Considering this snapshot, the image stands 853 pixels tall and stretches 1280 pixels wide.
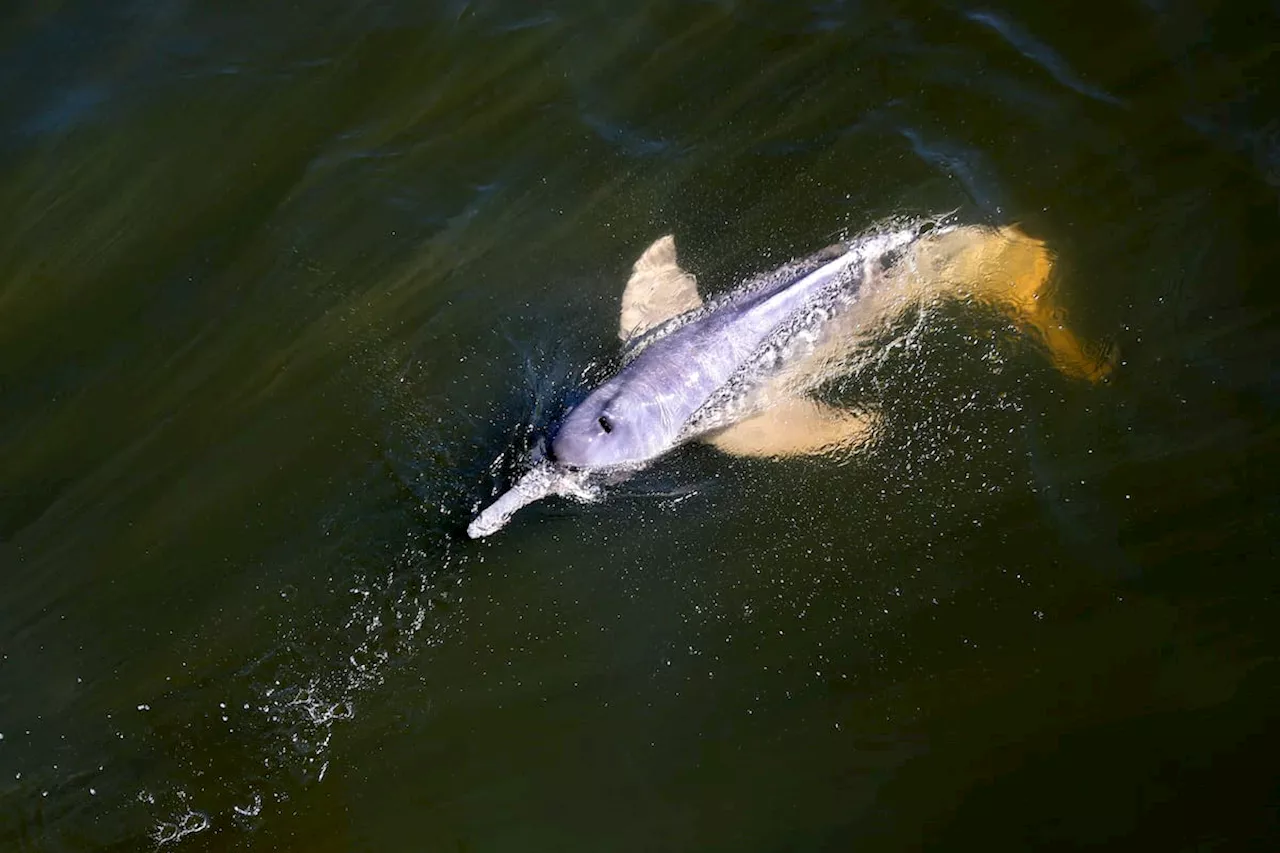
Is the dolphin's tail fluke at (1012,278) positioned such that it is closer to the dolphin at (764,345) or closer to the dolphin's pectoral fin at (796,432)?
the dolphin at (764,345)

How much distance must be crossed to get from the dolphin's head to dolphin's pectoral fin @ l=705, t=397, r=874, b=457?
68cm

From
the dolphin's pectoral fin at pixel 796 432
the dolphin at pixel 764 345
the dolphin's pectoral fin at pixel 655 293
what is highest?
the dolphin's pectoral fin at pixel 655 293

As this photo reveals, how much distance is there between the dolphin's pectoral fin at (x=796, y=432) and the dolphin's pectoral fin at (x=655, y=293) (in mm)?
951

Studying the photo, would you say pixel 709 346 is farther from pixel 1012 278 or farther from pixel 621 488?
pixel 1012 278

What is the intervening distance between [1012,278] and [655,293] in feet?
8.45

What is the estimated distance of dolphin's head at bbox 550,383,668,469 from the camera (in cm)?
581

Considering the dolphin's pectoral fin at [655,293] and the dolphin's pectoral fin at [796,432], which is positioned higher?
the dolphin's pectoral fin at [655,293]

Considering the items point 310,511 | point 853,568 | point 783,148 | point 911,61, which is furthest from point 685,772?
point 911,61

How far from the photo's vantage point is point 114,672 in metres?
6.20

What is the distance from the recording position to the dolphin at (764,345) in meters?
5.98

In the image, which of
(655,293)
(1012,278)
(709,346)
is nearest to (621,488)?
(709,346)

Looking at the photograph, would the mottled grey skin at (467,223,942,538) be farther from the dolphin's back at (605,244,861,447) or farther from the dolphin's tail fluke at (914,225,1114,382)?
the dolphin's tail fluke at (914,225,1114,382)

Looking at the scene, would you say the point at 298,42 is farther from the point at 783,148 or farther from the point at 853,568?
the point at 853,568

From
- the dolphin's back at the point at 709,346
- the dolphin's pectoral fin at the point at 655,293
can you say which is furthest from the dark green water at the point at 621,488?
the dolphin's back at the point at 709,346
